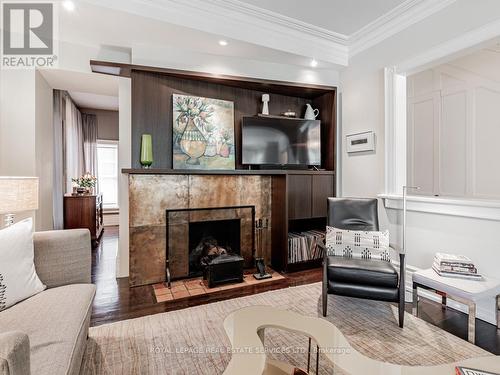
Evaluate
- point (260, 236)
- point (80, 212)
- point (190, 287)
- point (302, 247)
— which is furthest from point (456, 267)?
point (80, 212)

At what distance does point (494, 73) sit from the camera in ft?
10.2

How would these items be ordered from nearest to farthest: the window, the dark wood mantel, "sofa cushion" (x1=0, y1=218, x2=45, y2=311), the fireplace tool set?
"sofa cushion" (x1=0, y1=218, x2=45, y2=311) < the dark wood mantel < the fireplace tool set < the window

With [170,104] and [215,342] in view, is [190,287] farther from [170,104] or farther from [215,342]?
[170,104]

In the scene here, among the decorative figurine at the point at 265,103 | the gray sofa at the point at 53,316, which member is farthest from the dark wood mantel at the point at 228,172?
the gray sofa at the point at 53,316

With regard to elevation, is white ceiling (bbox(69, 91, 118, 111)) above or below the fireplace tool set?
above

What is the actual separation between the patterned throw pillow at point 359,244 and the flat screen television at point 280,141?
1.32m

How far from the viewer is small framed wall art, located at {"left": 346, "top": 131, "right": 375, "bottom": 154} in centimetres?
323

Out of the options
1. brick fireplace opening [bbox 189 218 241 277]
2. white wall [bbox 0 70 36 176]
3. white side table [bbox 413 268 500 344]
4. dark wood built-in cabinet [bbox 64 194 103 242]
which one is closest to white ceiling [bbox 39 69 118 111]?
white wall [bbox 0 70 36 176]

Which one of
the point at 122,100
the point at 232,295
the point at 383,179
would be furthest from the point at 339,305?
the point at 122,100

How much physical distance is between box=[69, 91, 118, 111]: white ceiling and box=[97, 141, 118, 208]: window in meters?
0.86

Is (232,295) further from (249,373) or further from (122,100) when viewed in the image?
(122,100)

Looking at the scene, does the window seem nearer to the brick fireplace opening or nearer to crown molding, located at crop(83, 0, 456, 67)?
the brick fireplace opening

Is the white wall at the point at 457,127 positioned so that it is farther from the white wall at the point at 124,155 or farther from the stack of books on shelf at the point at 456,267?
the white wall at the point at 124,155

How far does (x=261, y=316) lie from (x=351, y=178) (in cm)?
263
